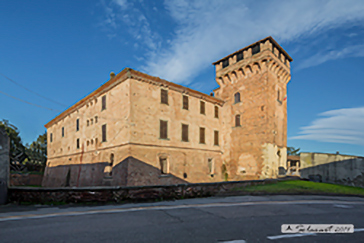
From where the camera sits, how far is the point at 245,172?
23.9 m

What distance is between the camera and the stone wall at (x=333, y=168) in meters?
16.2

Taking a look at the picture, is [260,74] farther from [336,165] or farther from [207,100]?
[336,165]

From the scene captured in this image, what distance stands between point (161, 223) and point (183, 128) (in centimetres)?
1676

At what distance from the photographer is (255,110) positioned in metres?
24.0

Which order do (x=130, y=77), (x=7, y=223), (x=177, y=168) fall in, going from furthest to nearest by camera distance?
(x=177, y=168) → (x=130, y=77) → (x=7, y=223)

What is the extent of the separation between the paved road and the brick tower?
1555 cm

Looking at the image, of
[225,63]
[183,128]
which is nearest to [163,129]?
[183,128]

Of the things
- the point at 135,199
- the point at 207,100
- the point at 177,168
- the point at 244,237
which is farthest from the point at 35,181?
the point at 244,237

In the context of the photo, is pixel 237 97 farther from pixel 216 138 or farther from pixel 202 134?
pixel 202 134

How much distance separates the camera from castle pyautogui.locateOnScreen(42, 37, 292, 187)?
18.9m

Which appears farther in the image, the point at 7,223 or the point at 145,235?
the point at 7,223

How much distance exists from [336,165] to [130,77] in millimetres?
18601

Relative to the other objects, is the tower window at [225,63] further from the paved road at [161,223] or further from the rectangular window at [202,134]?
the paved road at [161,223]

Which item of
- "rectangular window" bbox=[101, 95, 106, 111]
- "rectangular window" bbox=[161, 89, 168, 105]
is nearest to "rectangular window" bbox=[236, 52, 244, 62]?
"rectangular window" bbox=[161, 89, 168, 105]
